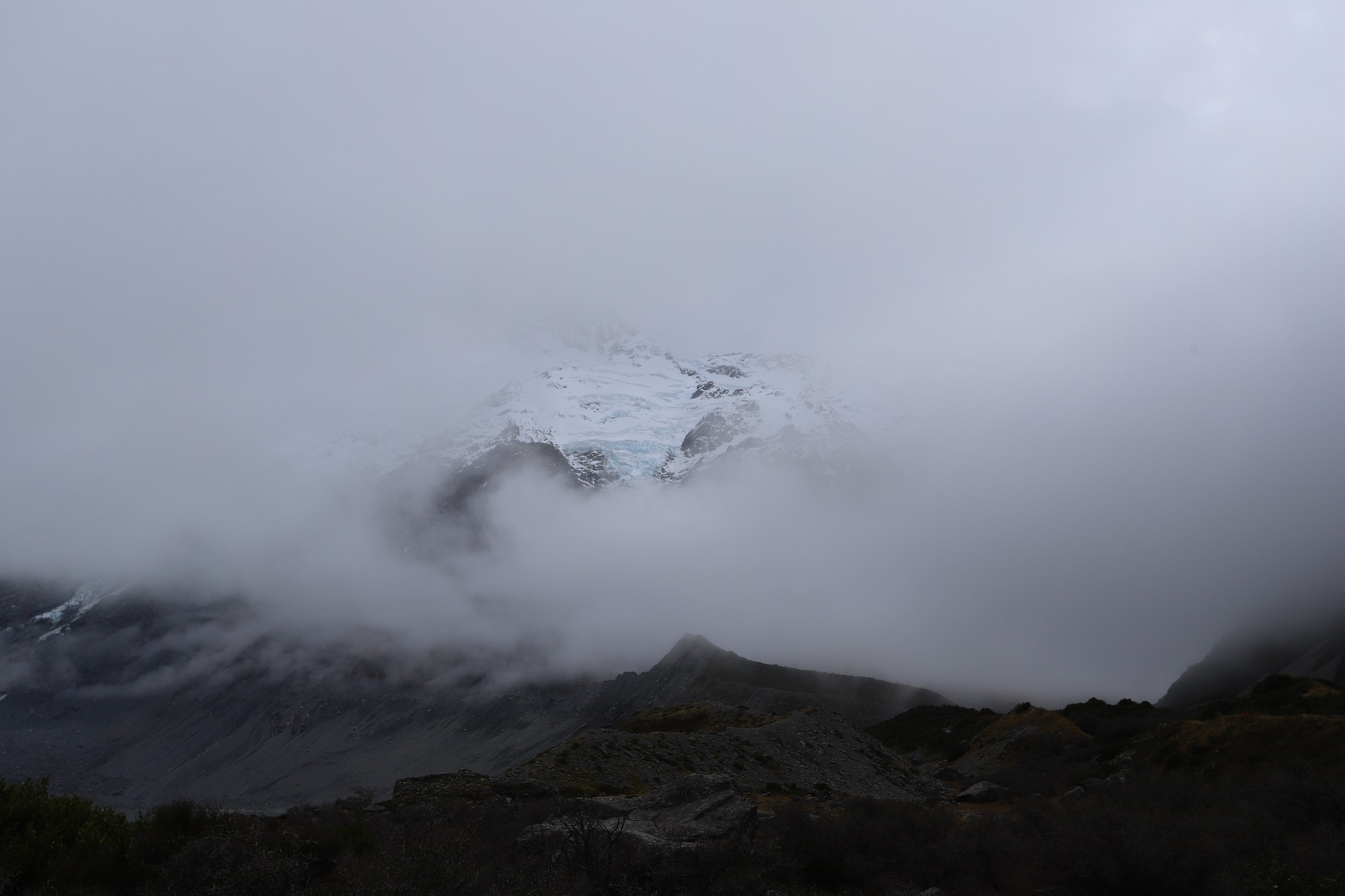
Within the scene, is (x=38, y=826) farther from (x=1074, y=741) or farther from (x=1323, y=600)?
(x=1323, y=600)

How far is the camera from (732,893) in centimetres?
1891

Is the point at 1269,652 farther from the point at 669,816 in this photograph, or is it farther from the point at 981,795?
the point at 669,816

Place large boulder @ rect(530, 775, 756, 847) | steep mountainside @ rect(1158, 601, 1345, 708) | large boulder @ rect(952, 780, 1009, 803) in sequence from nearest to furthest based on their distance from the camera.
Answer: large boulder @ rect(530, 775, 756, 847) → large boulder @ rect(952, 780, 1009, 803) → steep mountainside @ rect(1158, 601, 1345, 708)

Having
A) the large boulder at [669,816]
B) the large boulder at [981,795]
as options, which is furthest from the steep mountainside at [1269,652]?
the large boulder at [669,816]

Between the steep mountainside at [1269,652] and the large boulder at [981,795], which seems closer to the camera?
the large boulder at [981,795]

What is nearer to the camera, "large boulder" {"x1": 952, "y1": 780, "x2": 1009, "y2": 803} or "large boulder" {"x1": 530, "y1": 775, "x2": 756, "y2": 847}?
"large boulder" {"x1": 530, "y1": 775, "x2": 756, "y2": 847}

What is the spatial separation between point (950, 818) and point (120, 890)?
75.6 feet

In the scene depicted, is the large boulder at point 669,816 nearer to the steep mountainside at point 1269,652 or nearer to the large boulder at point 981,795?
the large boulder at point 981,795

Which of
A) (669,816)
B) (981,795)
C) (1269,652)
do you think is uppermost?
(1269,652)

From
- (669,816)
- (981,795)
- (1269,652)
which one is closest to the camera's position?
(669,816)

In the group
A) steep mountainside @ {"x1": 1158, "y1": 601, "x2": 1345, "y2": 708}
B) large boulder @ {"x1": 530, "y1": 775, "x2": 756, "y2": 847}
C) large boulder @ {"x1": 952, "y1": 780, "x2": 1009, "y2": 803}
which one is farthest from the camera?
steep mountainside @ {"x1": 1158, "y1": 601, "x2": 1345, "y2": 708}

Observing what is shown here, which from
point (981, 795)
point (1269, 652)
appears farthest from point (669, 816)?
point (1269, 652)

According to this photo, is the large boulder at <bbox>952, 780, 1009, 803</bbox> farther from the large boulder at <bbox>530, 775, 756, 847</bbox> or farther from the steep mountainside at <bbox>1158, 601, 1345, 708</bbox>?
the steep mountainside at <bbox>1158, 601, 1345, 708</bbox>

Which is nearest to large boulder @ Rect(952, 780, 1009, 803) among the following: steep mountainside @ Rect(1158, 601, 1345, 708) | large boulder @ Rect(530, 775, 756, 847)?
large boulder @ Rect(530, 775, 756, 847)
